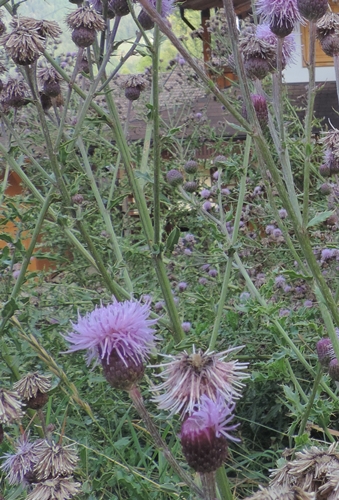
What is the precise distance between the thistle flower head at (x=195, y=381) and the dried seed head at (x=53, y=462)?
0.42 meters

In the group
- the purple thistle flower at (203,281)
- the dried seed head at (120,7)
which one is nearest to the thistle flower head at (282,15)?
the dried seed head at (120,7)

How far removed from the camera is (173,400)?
1.05 metres

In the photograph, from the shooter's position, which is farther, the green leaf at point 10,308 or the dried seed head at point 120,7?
the dried seed head at point 120,7

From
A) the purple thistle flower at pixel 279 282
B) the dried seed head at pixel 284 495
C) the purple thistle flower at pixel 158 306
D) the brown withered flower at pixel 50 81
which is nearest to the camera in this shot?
the dried seed head at pixel 284 495

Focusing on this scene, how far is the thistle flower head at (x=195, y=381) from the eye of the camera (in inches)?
40.1

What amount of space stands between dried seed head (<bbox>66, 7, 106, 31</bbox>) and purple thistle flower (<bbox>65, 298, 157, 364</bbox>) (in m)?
1.38

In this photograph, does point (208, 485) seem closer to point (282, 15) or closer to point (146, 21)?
point (282, 15)

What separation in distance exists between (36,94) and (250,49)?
2.38ft

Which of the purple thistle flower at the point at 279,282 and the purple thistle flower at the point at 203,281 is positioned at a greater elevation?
the purple thistle flower at the point at 279,282

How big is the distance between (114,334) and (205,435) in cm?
30

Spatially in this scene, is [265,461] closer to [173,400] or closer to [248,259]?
[248,259]

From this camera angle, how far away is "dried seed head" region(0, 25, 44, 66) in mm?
2109

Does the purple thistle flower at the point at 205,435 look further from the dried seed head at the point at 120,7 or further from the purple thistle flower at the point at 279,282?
the purple thistle flower at the point at 279,282

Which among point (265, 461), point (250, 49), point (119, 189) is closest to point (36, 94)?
point (250, 49)
